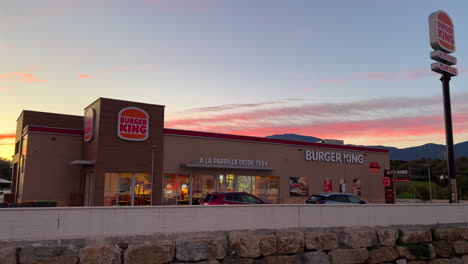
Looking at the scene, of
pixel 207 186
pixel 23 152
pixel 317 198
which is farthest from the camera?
pixel 207 186

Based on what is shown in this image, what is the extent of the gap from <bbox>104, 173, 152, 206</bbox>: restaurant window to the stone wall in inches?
771

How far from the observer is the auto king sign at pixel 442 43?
68.9 ft

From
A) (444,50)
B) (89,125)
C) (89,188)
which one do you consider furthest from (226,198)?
(444,50)

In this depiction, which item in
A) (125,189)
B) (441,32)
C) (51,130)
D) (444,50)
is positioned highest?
(441,32)

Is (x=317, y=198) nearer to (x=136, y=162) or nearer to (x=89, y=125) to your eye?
(x=136, y=162)

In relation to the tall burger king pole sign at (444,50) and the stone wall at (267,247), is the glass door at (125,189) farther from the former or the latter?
the tall burger king pole sign at (444,50)

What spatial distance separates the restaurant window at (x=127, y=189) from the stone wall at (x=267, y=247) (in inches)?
771

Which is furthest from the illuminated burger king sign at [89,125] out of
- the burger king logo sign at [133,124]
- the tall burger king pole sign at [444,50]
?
the tall burger king pole sign at [444,50]

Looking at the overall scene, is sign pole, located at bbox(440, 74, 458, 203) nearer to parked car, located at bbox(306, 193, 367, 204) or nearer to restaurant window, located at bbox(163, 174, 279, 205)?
parked car, located at bbox(306, 193, 367, 204)

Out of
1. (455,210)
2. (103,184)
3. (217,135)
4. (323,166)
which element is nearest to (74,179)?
(103,184)

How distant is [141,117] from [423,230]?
21085mm

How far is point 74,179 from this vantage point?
2959cm

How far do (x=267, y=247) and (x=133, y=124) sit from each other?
20.7 meters

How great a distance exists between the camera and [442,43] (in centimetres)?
2145
